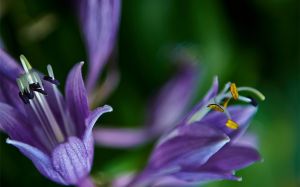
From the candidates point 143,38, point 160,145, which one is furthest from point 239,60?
point 160,145

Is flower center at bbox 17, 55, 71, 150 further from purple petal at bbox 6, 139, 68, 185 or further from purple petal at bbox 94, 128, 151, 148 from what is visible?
purple petal at bbox 94, 128, 151, 148

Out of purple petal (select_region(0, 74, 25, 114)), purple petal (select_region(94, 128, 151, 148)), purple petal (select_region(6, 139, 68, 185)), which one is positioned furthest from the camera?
purple petal (select_region(94, 128, 151, 148))

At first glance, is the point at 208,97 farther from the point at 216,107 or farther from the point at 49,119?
the point at 49,119

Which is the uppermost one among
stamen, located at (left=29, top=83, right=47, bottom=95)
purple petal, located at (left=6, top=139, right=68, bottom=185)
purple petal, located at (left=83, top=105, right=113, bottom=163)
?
stamen, located at (left=29, top=83, right=47, bottom=95)

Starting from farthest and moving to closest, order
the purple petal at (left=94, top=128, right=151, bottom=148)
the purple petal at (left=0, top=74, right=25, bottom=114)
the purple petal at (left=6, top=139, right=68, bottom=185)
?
the purple petal at (left=94, top=128, right=151, bottom=148) → the purple petal at (left=0, top=74, right=25, bottom=114) → the purple petal at (left=6, top=139, right=68, bottom=185)

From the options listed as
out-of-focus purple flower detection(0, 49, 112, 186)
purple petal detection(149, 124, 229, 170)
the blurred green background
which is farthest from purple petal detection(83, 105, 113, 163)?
the blurred green background

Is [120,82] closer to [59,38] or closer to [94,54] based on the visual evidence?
[59,38]
